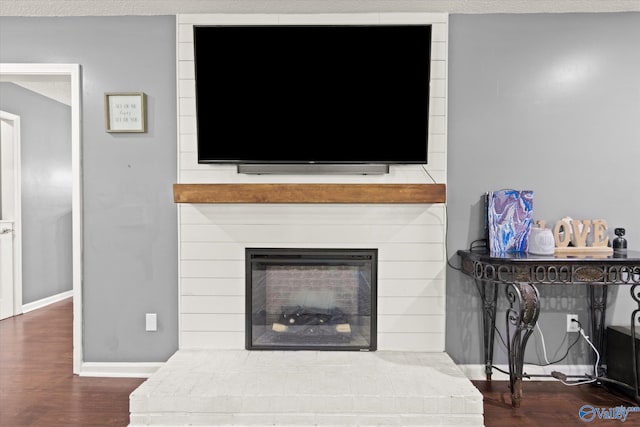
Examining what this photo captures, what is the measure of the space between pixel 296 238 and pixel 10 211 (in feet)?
11.1

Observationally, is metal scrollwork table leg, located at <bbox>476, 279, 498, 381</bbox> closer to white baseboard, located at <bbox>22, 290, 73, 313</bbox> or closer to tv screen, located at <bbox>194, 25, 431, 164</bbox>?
tv screen, located at <bbox>194, 25, 431, 164</bbox>

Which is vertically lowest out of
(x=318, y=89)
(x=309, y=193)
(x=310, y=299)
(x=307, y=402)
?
(x=307, y=402)

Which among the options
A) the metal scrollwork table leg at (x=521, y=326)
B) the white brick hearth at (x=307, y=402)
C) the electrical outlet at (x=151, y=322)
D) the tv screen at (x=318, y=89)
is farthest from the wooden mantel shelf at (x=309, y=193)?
the white brick hearth at (x=307, y=402)

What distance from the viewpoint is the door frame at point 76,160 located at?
8.61 feet

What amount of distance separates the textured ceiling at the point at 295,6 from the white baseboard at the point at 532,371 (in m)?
2.22

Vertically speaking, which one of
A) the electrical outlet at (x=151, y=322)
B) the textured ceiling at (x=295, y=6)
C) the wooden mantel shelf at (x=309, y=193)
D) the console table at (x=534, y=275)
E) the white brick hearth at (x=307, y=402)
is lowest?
the white brick hearth at (x=307, y=402)

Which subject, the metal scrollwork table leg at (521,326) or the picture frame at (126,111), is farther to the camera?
the picture frame at (126,111)

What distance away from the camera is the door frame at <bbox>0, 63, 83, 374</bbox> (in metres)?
2.62

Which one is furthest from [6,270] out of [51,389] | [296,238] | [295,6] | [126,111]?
[295,6]

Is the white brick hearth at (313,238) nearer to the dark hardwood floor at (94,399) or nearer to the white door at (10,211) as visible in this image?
the dark hardwood floor at (94,399)

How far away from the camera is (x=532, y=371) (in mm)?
2635

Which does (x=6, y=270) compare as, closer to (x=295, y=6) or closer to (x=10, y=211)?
(x=10, y=211)

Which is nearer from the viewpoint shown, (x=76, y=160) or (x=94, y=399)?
(x=94, y=399)

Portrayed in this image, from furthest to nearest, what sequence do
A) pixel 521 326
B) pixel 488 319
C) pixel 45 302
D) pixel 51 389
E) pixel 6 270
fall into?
pixel 45 302 < pixel 6 270 < pixel 488 319 < pixel 51 389 < pixel 521 326
